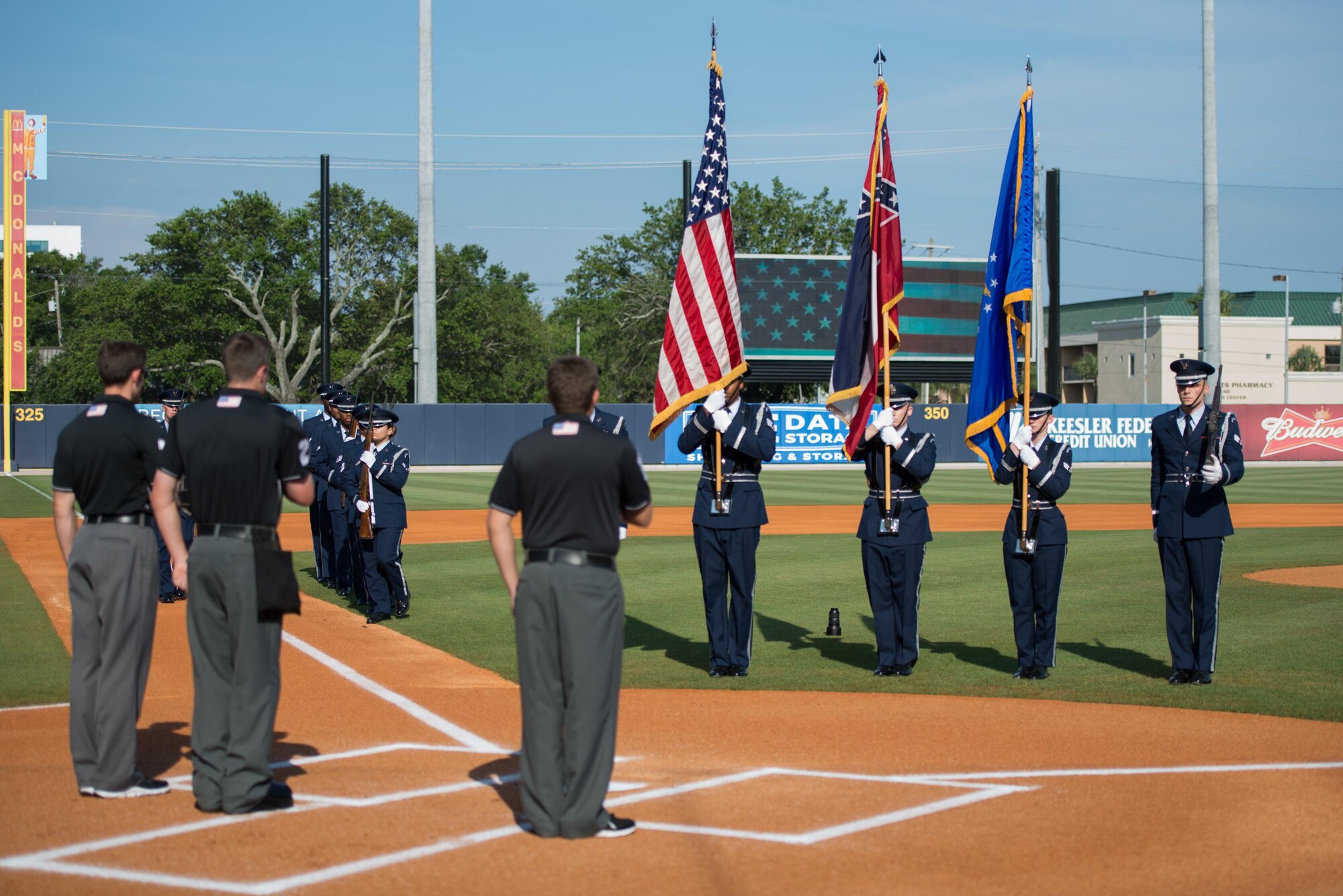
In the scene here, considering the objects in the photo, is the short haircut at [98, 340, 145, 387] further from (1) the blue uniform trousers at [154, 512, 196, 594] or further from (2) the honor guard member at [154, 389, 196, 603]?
(1) the blue uniform trousers at [154, 512, 196, 594]

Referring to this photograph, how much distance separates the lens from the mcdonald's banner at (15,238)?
114 feet

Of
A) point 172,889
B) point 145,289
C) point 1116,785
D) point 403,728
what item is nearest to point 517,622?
point 172,889

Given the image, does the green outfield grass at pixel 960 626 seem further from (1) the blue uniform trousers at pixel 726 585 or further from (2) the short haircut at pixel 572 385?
(2) the short haircut at pixel 572 385

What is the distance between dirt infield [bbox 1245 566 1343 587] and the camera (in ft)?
45.6

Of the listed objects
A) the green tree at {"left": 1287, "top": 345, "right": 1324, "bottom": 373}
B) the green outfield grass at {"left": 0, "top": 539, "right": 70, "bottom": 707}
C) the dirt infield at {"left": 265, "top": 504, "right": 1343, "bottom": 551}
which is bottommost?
the dirt infield at {"left": 265, "top": 504, "right": 1343, "bottom": 551}

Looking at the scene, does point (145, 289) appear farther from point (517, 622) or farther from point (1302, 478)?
point (517, 622)

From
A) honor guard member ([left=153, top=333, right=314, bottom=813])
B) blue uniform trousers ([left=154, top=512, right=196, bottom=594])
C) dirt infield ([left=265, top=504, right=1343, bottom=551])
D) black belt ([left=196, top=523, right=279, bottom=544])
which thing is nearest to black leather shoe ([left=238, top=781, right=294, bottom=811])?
honor guard member ([left=153, top=333, right=314, bottom=813])

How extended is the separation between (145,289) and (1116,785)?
2302 inches

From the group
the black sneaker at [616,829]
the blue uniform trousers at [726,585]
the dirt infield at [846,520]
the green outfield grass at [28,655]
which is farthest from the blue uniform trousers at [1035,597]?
the dirt infield at [846,520]

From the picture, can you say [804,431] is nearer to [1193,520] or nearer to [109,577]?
[1193,520]

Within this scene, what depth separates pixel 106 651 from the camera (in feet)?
18.7

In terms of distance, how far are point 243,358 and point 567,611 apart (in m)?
1.84

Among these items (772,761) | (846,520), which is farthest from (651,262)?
(772,761)

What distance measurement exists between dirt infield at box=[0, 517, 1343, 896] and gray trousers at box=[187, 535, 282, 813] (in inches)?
6.5
